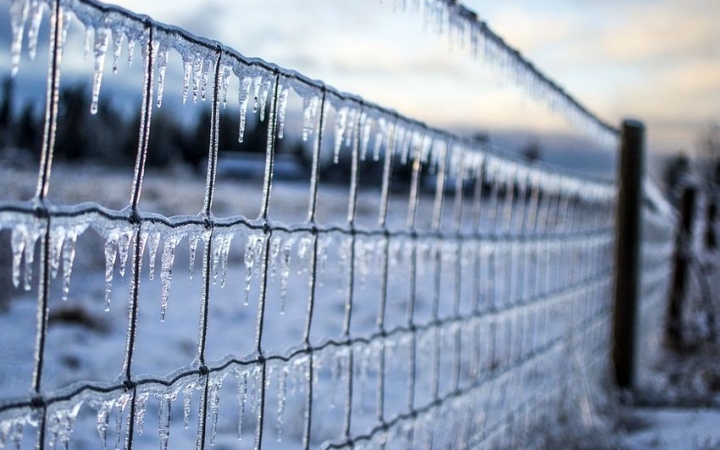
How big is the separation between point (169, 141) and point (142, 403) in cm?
4582

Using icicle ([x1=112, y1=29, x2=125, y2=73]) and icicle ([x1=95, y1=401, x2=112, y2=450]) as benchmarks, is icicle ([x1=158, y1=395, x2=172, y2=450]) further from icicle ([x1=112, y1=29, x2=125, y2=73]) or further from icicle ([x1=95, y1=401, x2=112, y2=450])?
icicle ([x1=112, y1=29, x2=125, y2=73])

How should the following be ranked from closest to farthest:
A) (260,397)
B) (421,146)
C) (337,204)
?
(260,397) → (421,146) → (337,204)

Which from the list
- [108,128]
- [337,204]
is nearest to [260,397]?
[337,204]

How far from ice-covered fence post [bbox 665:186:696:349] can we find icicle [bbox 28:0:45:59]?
7.19 m

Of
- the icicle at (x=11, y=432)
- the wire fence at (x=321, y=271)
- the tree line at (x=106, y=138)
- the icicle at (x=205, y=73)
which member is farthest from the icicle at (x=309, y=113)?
the tree line at (x=106, y=138)

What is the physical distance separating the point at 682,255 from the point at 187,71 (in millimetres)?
7280

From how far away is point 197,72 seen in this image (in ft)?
4.42

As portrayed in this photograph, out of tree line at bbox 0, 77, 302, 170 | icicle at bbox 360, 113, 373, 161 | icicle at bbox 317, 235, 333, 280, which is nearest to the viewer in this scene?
icicle at bbox 317, 235, 333, 280

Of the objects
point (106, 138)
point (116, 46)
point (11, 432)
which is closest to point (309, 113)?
point (116, 46)

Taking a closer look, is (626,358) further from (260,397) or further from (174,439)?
(260,397)

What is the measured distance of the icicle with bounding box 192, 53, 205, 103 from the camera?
1339mm

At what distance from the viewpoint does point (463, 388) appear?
266 centimetres

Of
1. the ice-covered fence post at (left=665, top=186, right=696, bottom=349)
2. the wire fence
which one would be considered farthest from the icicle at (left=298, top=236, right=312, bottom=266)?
the ice-covered fence post at (left=665, top=186, right=696, bottom=349)

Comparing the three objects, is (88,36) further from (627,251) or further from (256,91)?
(627,251)
